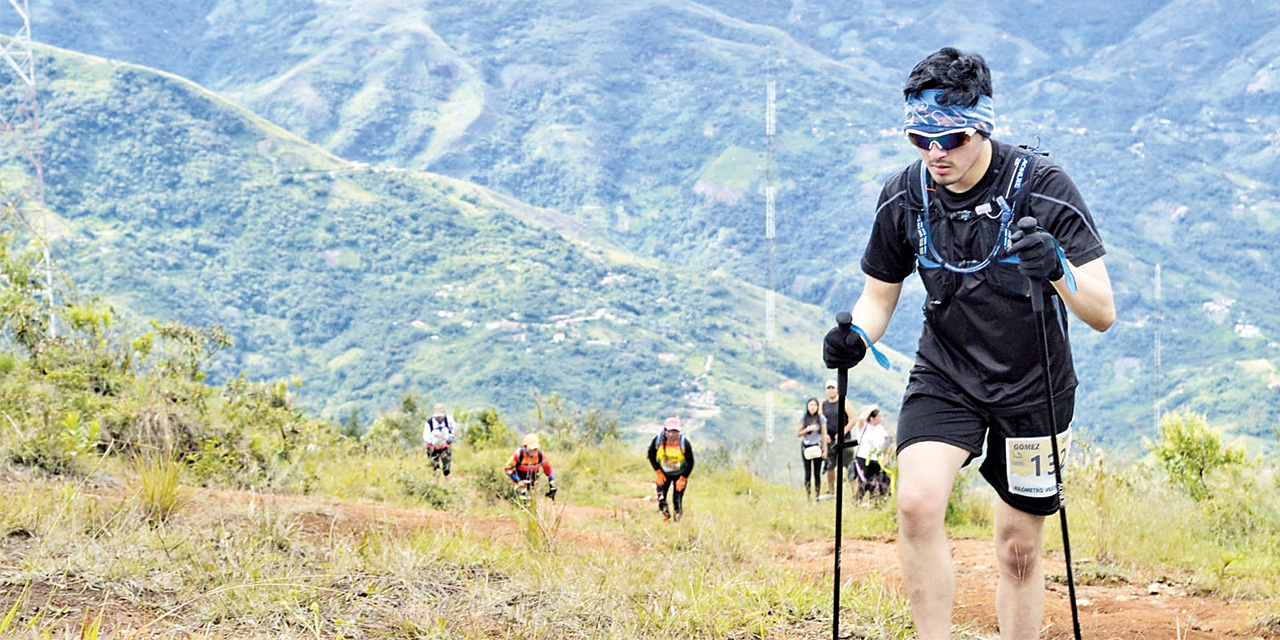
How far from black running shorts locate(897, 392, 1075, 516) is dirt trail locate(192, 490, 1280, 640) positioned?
1.44m

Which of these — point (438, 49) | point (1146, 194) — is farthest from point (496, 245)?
point (438, 49)

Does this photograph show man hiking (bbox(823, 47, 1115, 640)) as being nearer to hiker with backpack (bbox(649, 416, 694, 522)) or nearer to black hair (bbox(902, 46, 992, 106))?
black hair (bbox(902, 46, 992, 106))

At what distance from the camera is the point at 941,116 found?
3.49 metres

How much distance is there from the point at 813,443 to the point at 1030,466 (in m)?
10.2

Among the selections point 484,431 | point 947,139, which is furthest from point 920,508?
point 484,431

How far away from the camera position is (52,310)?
12.4 metres

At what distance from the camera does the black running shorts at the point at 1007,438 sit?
3.56m

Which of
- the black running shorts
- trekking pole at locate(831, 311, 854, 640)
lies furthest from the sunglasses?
the black running shorts

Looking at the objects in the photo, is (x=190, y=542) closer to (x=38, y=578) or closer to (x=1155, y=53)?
(x=38, y=578)

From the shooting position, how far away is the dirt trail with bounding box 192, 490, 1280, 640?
204 inches

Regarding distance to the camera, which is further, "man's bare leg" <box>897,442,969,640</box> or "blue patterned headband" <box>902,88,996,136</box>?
"blue patterned headband" <box>902,88,996,136</box>

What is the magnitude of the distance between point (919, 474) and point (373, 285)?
4218 inches

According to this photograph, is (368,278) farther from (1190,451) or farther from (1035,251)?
(1035,251)

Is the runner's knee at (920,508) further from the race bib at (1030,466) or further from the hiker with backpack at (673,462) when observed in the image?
the hiker with backpack at (673,462)
